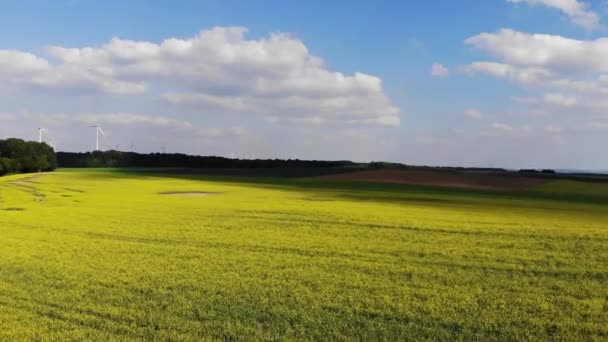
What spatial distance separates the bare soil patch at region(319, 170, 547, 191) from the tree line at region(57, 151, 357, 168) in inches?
1156

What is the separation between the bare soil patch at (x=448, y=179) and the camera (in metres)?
54.2

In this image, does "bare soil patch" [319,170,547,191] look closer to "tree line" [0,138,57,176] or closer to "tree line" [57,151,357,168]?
"tree line" [57,151,357,168]

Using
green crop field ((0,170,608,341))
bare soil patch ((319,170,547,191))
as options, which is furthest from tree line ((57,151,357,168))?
green crop field ((0,170,608,341))

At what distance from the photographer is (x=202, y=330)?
792 centimetres

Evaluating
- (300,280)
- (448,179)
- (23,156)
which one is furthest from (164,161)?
(300,280)

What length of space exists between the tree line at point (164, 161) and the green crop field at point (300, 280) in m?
74.3

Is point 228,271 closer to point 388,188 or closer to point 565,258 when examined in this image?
point 565,258

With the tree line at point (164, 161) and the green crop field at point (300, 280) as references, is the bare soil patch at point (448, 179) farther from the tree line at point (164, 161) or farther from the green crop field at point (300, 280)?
the green crop field at point (300, 280)

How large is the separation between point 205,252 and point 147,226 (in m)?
6.90

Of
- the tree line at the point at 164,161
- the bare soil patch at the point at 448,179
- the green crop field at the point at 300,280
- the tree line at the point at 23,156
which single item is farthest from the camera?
the tree line at the point at 164,161

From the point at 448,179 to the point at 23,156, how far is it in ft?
197

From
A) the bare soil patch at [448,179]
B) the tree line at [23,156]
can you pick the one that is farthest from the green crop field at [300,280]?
the tree line at [23,156]

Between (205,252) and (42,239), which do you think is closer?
(205,252)

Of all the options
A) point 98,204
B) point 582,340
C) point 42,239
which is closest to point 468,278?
point 582,340
